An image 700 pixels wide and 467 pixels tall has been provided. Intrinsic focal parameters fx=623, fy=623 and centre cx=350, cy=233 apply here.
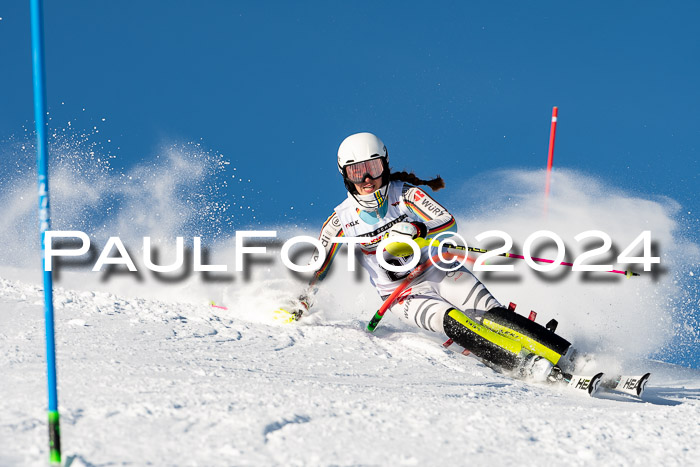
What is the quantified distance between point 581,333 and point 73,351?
16.1 feet

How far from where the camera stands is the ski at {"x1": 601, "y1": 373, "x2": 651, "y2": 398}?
4480 millimetres

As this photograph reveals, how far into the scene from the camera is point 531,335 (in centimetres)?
479

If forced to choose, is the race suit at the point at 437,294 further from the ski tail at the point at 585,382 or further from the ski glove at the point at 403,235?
the ski tail at the point at 585,382

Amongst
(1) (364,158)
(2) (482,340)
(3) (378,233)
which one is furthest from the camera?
(3) (378,233)

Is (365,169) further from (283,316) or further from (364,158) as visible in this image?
(283,316)

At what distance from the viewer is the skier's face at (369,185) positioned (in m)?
5.40

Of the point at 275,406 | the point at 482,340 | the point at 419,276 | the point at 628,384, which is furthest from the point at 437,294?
the point at 275,406

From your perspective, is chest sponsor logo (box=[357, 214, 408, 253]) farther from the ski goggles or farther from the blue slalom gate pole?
the blue slalom gate pole

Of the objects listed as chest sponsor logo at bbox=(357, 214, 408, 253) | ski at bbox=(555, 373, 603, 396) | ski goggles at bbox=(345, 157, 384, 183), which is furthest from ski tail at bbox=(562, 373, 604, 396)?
ski goggles at bbox=(345, 157, 384, 183)

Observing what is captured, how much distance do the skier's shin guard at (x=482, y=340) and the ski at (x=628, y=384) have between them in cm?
72

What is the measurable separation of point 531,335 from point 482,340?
1.28 ft

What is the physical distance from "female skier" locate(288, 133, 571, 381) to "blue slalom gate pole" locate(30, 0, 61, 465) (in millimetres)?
3336

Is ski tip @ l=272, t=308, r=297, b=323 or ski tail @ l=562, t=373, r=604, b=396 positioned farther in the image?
ski tip @ l=272, t=308, r=297, b=323

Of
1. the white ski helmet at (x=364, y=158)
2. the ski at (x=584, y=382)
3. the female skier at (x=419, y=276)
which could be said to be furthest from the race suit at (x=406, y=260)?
the ski at (x=584, y=382)
